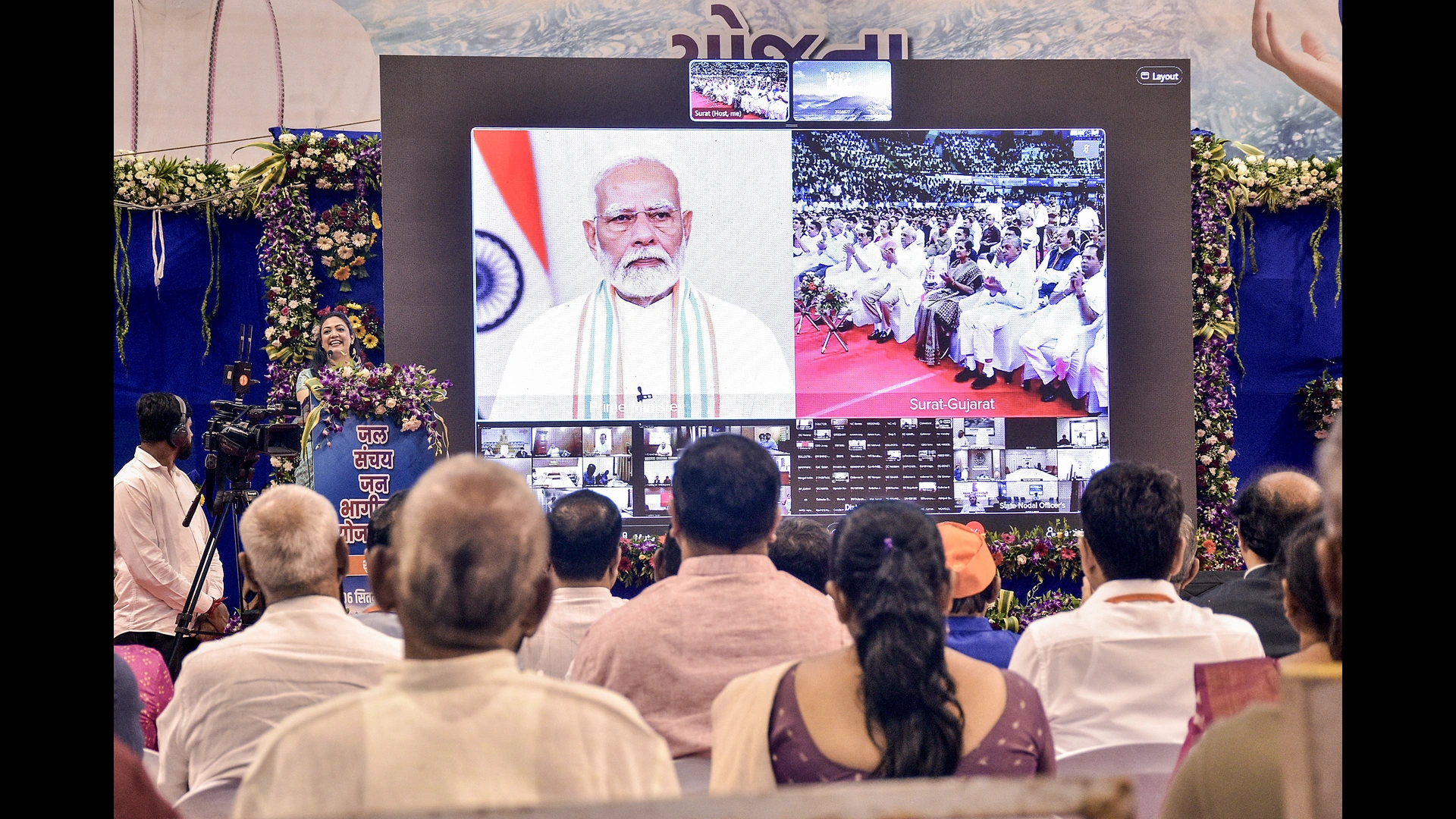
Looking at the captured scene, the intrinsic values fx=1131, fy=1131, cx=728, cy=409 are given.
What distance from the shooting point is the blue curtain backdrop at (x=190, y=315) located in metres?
6.86

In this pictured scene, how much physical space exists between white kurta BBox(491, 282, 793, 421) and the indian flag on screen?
92 mm

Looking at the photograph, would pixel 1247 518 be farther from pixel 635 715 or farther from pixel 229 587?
pixel 229 587

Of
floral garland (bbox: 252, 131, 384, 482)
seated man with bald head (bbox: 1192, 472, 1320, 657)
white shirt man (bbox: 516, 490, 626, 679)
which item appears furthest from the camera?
floral garland (bbox: 252, 131, 384, 482)

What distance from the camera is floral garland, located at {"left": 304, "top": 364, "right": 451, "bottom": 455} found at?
17.6 ft

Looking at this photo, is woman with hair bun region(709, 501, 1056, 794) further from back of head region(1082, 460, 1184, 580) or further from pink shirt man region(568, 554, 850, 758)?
back of head region(1082, 460, 1184, 580)

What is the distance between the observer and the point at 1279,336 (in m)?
7.00

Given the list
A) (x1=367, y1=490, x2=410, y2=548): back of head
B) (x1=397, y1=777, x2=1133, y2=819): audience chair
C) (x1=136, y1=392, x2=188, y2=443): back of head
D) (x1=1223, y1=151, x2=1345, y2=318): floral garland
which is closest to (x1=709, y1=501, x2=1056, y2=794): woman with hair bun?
(x1=397, y1=777, x2=1133, y2=819): audience chair

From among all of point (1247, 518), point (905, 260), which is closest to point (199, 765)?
point (1247, 518)

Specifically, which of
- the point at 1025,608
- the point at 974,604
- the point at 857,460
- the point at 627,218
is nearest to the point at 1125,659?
the point at 974,604

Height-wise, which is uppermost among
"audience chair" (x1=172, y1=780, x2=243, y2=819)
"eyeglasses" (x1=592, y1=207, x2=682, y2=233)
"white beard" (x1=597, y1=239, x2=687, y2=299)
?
"eyeglasses" (x1=592, y1=207, x2=682, y2=233)

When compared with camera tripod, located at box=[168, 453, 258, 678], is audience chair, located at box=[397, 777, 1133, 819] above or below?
above

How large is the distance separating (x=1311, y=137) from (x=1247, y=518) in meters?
6.31

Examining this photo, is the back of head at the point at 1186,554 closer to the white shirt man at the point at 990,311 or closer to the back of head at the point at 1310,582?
the back of head at the point at 1310,582

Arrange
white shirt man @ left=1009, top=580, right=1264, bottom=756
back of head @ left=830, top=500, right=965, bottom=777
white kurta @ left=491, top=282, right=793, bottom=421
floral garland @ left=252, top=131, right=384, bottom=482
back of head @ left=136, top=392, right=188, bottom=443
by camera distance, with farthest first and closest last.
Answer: floral garland @ left=252, top=131, right=384, bottom=482, white kurta @ left=491, top=282, right=793, bottom=421, back of head @ left=136, top=392, right=188, bottom=443, white shirt man @ left=1009, top=580, right=1264, bottom=756, back of head @ left=830, top=500, right=965, bottom=777
